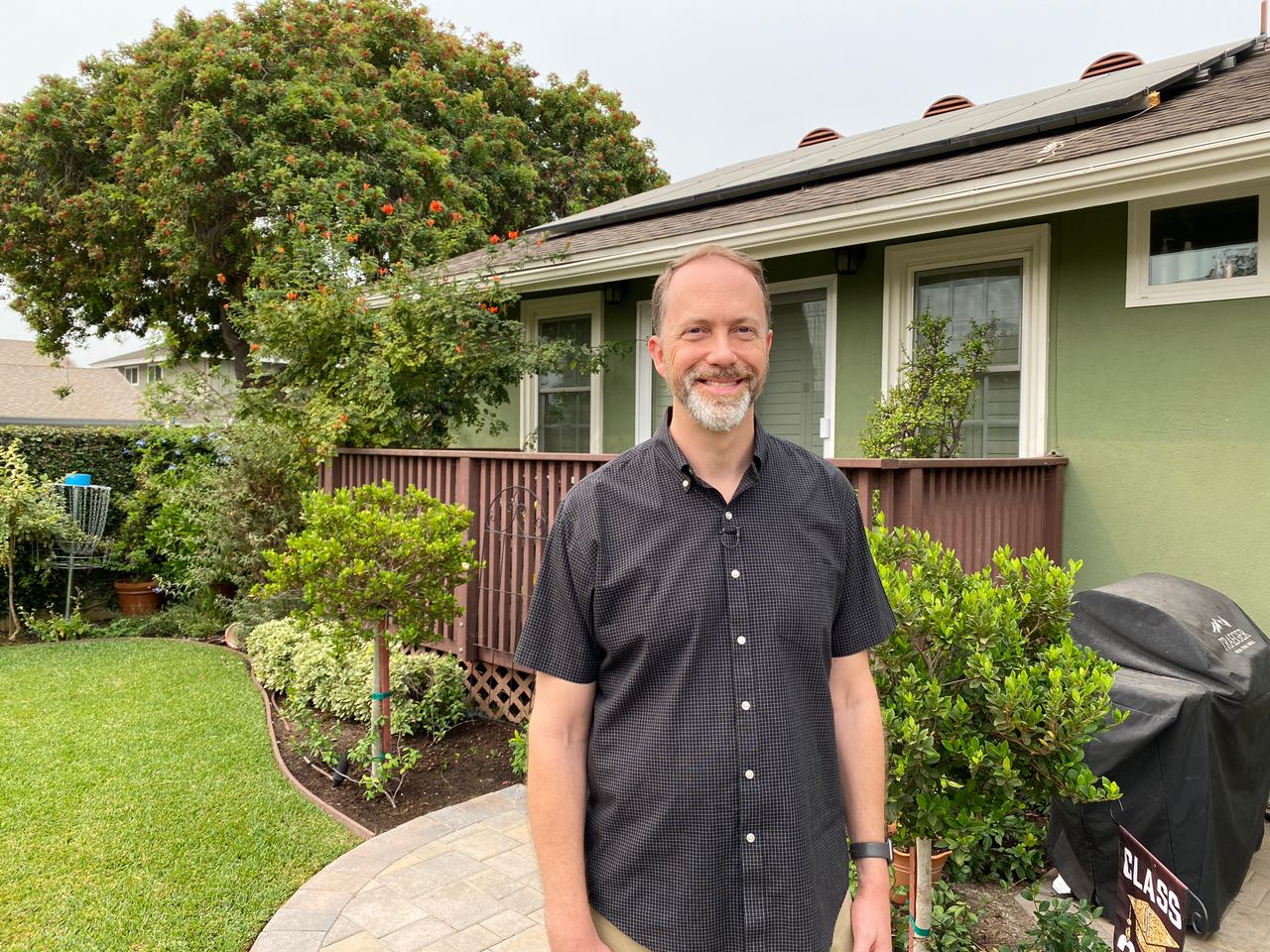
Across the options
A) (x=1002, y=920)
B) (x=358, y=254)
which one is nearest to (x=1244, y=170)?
(x=1002, y=920)

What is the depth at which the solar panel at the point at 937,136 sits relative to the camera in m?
5.22

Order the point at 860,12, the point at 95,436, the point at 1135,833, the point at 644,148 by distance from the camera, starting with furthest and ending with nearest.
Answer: the point at 644,148 → the point at 860,12 → the point at 95,436 → the point at 1135,833

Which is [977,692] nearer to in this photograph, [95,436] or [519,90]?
[95,436]

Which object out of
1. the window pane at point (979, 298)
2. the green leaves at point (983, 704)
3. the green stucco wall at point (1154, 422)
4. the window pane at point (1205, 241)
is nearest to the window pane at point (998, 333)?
the window pane at point (979, 298)

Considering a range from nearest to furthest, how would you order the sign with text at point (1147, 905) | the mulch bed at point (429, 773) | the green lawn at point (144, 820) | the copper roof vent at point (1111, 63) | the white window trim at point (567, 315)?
the sign with text at point (1147, 905)
the green lawn at point (144, 820)
the mulch bed at point (429, 773)
the copper roof vent at point (1111, 63)
the white window trim at point (567, 315)

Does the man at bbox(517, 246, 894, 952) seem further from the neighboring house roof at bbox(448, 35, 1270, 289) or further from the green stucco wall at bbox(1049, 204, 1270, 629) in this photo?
the green stucco wall at bbox(1049, 204, 1270, 629)

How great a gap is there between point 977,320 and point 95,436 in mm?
8971

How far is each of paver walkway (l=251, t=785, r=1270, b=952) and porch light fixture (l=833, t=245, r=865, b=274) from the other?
12.8 ft

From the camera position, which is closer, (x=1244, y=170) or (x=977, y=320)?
(x=1244, y=170)

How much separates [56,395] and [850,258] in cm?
2506

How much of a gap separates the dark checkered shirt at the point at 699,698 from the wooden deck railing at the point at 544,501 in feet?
7.60

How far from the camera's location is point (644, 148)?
2038 centimetres

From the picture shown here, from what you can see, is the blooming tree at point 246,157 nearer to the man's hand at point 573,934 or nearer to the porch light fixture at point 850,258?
the porch light fixture at point 850,258

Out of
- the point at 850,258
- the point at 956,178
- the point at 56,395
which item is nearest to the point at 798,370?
A: the point at 850,258
